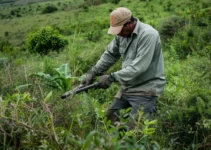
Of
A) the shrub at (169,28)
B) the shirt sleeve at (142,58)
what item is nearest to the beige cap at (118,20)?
the shirt sleeve at (142,58)

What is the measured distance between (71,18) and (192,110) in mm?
25941

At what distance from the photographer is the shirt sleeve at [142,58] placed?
11.8ft

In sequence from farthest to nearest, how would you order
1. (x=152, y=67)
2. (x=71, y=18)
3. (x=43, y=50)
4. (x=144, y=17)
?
(x=71, y=18), (x=144, y=17), (x=43, y=50), (x=152, y=67)

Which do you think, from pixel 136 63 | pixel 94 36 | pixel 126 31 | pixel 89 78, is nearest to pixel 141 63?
pixel 136 63

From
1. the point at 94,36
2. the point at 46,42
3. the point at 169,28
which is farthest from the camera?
the point at 94,36

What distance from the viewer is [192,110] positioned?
353cm

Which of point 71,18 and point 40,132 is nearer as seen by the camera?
point 40,132

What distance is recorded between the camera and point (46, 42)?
16688 mm

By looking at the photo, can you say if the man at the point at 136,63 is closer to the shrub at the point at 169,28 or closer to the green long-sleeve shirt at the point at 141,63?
the green long-sleeve shirt at the point at 141,63

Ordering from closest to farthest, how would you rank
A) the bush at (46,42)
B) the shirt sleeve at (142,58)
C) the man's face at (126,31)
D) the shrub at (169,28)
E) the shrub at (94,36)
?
the shirt sleeve at (142,58)
the man's face at (126,31)
the shrub at (169,28)
the bush at (46,42)
the shrub at (94,36)

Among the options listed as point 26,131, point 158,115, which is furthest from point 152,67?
point 26,131

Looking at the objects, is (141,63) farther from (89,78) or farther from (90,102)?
(89,78)

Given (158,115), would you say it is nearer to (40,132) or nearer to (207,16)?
(40,132)

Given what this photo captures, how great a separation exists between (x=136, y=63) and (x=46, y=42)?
13.5 m
